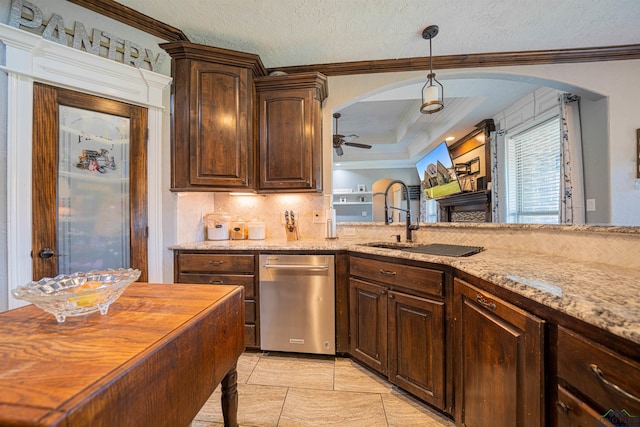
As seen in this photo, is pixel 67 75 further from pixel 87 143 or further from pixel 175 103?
pixel 175 103

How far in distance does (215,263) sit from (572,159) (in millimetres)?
3763

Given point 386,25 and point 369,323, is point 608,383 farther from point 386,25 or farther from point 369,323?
point 386,25

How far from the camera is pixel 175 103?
218 centimetres

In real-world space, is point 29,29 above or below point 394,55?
below

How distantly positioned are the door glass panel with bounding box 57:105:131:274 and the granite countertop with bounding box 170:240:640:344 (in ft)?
7.13

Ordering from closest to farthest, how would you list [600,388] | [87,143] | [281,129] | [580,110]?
[600,388], [87,143], [281,129], [580,110]

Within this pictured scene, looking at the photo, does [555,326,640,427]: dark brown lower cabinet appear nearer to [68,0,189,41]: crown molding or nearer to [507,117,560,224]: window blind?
[507,117,560,224]: window blind

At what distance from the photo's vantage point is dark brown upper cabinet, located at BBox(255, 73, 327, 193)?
2385 mm

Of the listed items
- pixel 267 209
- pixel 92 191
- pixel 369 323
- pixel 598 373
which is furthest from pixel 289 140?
pixel 598 373

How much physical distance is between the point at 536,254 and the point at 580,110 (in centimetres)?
226

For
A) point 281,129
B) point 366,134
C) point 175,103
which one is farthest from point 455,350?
point 366,134

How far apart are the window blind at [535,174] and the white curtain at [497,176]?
3.9 inches

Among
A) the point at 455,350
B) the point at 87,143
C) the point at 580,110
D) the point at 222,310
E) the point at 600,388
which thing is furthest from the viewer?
the point at 580,110

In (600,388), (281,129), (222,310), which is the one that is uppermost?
(281,129)
